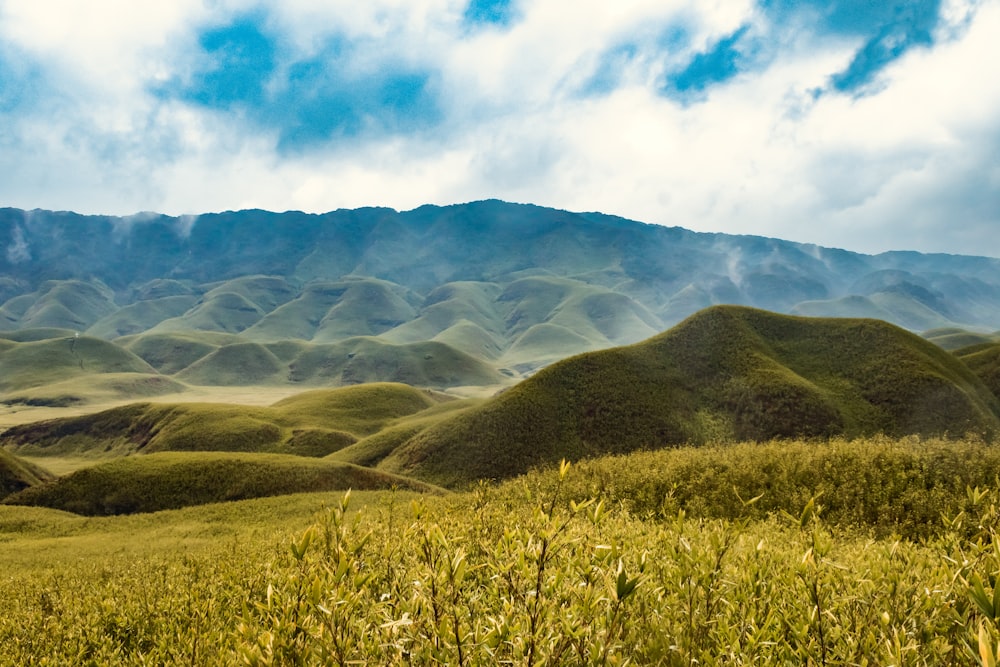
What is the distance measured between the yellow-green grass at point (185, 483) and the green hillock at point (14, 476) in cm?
429

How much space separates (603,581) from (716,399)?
72.0 m

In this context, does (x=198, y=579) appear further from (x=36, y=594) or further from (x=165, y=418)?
(x=165, y=418)

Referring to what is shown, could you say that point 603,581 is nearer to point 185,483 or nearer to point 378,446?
point 185,483

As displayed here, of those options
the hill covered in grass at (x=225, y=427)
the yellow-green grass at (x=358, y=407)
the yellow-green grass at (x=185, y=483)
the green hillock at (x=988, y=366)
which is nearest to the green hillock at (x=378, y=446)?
the hill covered in grass at (x=225, y=427)

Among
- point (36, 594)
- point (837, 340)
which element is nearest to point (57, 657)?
point (36, 594)

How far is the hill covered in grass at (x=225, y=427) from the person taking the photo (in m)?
95.1

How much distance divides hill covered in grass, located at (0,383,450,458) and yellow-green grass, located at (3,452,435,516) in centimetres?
3617

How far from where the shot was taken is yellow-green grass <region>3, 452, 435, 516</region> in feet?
160

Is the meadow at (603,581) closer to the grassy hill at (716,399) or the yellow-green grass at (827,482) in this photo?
the yellow-green grass at (827,482)

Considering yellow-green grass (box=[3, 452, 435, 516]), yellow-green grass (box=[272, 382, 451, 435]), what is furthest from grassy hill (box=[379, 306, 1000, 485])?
yellow-green grass (box=[272, 382, 451, 435])

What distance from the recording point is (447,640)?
3.68 m

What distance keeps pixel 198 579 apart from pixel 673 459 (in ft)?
64.1

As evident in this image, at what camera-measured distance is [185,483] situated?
51.2 meters

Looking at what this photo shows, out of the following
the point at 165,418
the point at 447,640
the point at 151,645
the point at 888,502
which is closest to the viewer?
the point at 447,640
